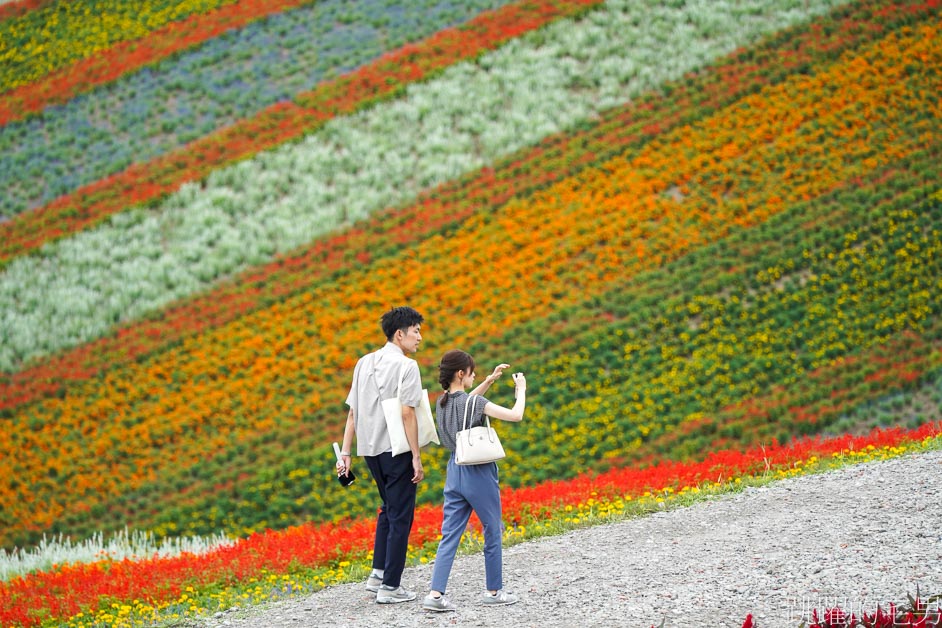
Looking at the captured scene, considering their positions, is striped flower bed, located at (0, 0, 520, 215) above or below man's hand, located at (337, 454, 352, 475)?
above

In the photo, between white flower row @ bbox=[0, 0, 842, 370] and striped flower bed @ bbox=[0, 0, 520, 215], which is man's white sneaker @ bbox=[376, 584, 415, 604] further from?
striped flower bed @ bbox=[0, 0, 520, 215]

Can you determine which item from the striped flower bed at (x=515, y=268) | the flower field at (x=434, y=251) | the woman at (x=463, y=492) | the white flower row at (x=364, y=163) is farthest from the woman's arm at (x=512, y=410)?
the white flower row at (x=364, y=163)

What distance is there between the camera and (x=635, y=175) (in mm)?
18688

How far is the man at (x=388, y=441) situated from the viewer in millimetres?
5879

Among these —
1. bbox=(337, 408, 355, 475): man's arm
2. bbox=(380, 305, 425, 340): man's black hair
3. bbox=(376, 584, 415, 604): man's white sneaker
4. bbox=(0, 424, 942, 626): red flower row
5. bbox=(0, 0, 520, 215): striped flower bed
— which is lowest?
bbox=(0, 424, 942, 626): red flower row

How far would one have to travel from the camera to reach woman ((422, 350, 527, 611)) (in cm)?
564

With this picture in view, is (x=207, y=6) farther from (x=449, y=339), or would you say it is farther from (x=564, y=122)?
(x=449, y=339)

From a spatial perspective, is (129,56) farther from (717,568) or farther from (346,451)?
(717,568)

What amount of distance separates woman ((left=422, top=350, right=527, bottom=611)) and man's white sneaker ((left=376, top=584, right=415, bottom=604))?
37 centimetres

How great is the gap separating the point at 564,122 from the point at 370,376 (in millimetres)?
16337

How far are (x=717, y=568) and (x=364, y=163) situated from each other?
54.7 ft

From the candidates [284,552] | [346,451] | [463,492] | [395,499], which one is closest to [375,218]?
[284,552]

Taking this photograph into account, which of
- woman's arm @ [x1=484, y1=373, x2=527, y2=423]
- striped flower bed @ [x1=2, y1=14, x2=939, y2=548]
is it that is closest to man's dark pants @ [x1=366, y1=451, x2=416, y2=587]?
woman's arm @ [x1=484, y1=373, x2=527, y2=423]

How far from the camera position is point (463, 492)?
18.5 ft
